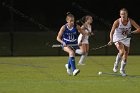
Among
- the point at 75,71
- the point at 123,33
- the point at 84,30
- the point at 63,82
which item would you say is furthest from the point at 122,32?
the point at 84,30

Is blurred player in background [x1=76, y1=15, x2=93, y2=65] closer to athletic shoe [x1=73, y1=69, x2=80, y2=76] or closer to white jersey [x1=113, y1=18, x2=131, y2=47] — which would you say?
white jersey [x1=113, y1=18, x2=131, y2=47]

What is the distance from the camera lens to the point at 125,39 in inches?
667

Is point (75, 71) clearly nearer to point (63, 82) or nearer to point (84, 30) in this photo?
point (63, 82)

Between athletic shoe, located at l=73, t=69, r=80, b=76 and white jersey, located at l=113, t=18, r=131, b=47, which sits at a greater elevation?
white jersey, located at l=113, t=18, r=131, b=47

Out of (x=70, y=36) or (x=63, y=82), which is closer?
(x=63, y=82)

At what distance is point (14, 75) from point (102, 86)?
3860mm

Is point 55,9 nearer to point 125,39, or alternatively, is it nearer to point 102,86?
point 125,39

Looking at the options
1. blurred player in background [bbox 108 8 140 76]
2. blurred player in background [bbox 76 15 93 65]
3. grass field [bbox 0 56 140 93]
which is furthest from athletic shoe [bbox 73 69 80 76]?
blurred player in background [bbox 76 15 93 65]

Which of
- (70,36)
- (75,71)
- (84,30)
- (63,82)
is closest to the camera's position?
(63,82)

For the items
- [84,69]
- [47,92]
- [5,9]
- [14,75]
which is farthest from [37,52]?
[47,92]

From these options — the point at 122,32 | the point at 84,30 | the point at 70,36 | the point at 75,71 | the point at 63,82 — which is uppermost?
the point at 84,30

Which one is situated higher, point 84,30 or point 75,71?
point 84,30

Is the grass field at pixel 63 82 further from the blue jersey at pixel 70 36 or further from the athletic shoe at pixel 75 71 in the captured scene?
the blue jersey at pixel 70 36

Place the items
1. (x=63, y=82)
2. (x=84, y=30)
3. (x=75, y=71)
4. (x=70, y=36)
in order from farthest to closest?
(x=84, y=30)
(x=70, y=36)
(x=75, y=71)
(x=63, y=82)
